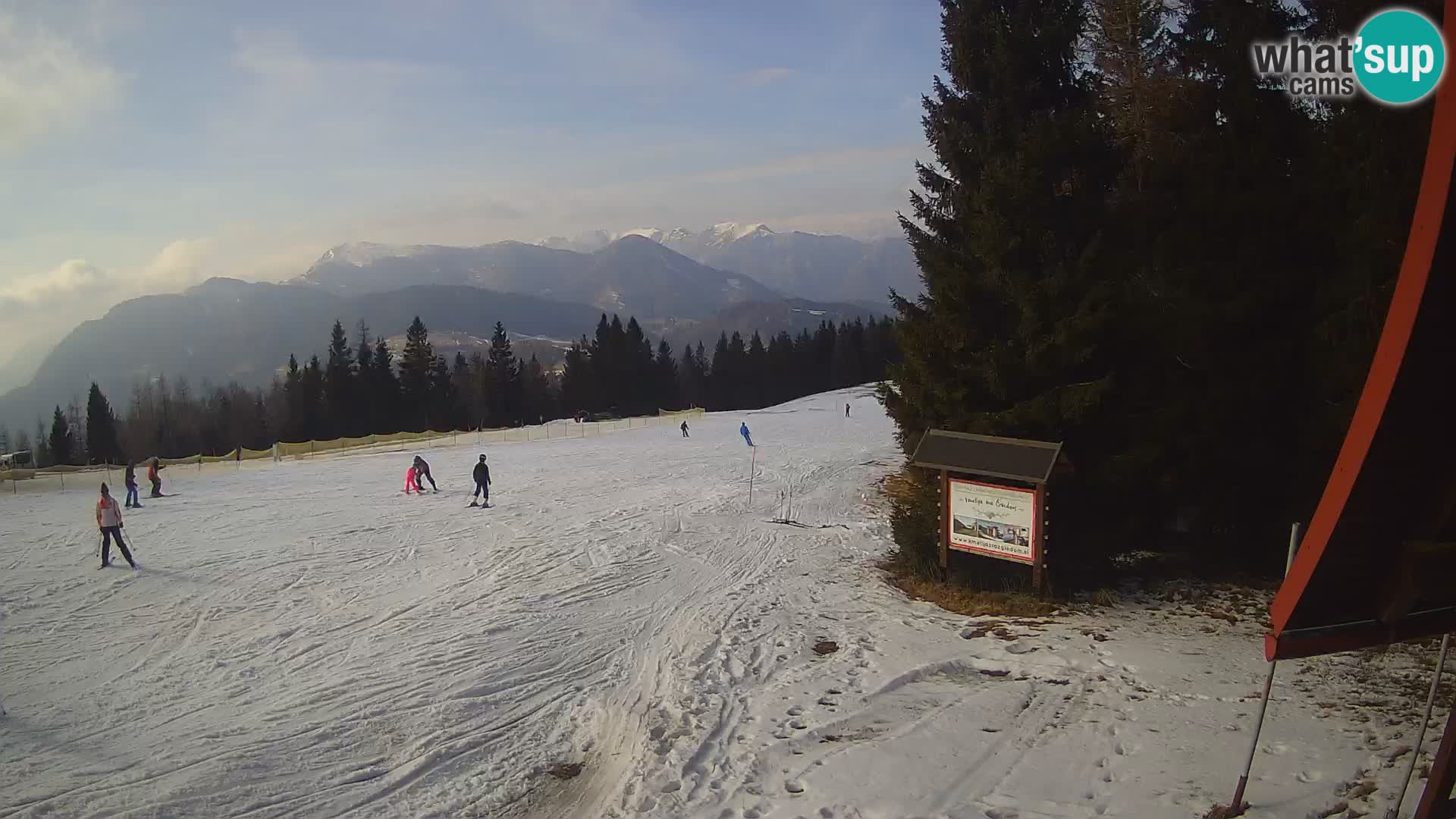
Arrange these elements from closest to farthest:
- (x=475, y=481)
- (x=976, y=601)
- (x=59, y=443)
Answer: (x=976, y=601), (x=475, y=481), (x=59, y=443)

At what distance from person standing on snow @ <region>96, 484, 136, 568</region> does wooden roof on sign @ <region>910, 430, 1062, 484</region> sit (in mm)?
16869

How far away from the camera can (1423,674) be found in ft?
29.8

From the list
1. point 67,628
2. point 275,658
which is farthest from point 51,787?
point 67,628

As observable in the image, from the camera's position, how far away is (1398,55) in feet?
29.3

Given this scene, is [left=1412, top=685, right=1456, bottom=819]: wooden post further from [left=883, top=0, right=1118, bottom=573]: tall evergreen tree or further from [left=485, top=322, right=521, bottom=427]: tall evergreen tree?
[left=485, top=322, right=521, bottom=427]: tall evergreen tree

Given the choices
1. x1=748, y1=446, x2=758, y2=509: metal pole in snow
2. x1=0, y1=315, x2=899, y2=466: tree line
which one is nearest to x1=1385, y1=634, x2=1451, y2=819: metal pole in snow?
x1=748, y1=446, x2=758, y2=509: metal pole in snow

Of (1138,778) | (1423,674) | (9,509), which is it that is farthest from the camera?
(9,509)

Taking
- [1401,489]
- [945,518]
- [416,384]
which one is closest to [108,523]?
[945,518]

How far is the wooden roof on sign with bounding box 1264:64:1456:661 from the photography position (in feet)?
15.4

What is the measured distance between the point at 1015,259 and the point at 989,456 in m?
3.54

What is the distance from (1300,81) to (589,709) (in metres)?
14.4

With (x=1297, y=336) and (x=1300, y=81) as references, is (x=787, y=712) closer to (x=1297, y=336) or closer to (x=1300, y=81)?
(x=1297, y=336)

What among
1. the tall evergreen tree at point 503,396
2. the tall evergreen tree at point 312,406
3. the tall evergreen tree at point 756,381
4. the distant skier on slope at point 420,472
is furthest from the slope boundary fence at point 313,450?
the tall evergreen tree at point 756,381

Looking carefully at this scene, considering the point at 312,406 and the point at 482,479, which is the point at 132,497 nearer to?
the point at 482,479
